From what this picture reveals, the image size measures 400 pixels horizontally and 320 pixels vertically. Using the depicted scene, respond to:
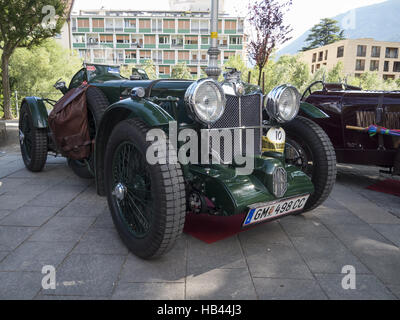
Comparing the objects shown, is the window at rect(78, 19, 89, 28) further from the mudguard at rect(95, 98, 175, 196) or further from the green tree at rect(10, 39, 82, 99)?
the mudguard at rect(95, 98, 175, 196)

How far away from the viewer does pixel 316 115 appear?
3.37 metres

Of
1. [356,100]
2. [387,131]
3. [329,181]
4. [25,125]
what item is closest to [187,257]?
[329,181]

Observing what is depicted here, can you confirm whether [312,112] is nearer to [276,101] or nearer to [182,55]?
[276,101]

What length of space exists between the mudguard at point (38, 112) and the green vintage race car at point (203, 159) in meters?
2.05

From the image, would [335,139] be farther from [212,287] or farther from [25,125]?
[25,125]

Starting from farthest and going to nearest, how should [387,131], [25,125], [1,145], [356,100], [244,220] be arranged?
1. [1,145]
2. [25,125]
3. [356,100]
4. [387,131]
5. [244,220]

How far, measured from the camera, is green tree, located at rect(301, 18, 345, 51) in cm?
7144

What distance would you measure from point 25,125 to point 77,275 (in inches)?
151

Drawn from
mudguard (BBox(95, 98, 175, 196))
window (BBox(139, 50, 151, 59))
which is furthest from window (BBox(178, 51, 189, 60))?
mudguard (BBox(95, 98, 175, 196))

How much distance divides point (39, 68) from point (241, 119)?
2097cm

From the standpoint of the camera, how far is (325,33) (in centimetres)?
7225

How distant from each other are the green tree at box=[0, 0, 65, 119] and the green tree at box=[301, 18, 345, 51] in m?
71.5

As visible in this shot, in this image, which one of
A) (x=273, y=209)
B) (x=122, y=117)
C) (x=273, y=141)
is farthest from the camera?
(x=273, y=141)
